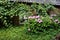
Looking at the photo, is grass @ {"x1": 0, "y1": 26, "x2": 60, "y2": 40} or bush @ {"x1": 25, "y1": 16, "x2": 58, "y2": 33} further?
bush @ {"x1": 25, "y1": 16, "x2": 58, "y2": 33}

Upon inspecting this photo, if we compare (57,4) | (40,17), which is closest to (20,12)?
(40,17)

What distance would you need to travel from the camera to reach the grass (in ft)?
18.2

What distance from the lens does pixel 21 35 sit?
5742 mm

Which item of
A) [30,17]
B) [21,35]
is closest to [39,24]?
[30,17]

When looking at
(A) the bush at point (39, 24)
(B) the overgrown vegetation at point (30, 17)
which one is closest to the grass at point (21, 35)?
(B) the overgrown vegetation at point (30, 17)

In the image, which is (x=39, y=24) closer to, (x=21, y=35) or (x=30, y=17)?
(x=30, y=17)

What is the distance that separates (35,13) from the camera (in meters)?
6.94

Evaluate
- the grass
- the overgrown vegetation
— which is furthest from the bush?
the grass

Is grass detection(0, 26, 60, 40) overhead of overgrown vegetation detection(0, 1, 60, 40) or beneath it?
beneath

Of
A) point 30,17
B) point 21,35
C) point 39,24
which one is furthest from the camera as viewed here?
point 30,17

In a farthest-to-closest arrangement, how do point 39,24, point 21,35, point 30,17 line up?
point 30,17 → point 39,24 → point 21,35

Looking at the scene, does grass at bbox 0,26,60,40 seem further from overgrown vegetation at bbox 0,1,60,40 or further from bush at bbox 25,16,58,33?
bush at bbox 25,16,58,33

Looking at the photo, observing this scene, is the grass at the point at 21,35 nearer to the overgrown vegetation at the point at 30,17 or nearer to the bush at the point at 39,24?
the overgrown vegetation at the point at 30,17

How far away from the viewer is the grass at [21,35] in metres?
5.56
